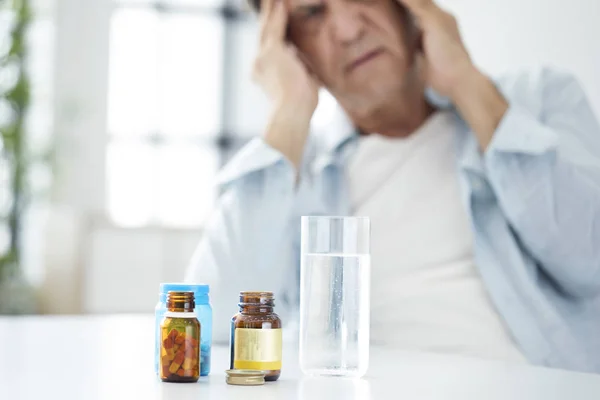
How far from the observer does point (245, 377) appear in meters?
0.94

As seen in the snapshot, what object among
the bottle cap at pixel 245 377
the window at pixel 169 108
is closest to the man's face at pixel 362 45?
the bottle cap at pixel 245 377

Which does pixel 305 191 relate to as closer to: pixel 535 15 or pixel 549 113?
pixel 549 113

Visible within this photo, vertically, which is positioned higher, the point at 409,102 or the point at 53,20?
the point at 53,20

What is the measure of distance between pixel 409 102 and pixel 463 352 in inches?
22.8

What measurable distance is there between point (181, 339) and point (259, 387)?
0.31 feet

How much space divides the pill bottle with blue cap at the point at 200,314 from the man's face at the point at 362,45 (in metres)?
0.95

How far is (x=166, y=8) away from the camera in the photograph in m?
5.02

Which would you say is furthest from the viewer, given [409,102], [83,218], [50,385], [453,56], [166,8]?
[166,8]

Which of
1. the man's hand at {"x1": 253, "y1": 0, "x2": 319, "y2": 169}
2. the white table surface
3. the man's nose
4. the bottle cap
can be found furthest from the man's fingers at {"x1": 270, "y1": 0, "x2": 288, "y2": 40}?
the bottle cap

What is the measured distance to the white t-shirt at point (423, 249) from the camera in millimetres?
1644

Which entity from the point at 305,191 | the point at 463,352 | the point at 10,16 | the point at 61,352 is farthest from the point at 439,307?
the point at 10,16

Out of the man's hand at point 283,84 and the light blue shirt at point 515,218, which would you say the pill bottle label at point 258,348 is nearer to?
the light blue shirt at point 515,218

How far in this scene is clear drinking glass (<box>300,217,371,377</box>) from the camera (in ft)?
3.27

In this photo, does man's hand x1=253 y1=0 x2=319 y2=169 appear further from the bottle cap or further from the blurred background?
the blurred background
